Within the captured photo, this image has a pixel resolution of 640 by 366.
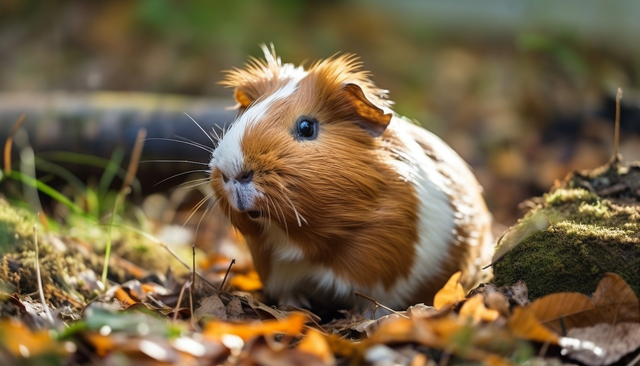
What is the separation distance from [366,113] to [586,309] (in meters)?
1.43

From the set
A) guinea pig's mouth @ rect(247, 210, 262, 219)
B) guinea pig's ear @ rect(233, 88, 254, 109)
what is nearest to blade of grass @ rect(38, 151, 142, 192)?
guinea pig's ear @ rect(233, 88, 254, 109)

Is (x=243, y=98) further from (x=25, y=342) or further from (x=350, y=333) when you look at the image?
(x=25, y=342)

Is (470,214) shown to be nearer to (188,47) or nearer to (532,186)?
(532,186)

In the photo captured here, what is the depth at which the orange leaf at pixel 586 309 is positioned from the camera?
2262mm

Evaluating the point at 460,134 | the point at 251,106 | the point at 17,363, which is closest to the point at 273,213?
the point at 251,106

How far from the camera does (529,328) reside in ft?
6.75

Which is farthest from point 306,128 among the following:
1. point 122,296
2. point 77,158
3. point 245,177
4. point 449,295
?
point 77,158

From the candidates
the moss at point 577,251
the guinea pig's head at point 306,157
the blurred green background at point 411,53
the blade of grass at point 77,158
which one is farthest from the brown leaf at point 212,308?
the blurred green background at point 411,53

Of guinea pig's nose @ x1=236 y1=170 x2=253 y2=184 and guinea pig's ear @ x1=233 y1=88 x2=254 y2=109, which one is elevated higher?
guinea pig's ear @ x1=233 y1=88 x2=254 y2=109

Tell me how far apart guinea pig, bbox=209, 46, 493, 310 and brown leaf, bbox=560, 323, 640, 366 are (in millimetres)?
1147

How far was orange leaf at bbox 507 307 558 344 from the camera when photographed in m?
2.05

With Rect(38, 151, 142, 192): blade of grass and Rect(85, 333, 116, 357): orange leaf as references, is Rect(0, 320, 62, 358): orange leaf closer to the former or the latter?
Rect(85, 333, 116, 357): orange leaf

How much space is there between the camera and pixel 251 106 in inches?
129

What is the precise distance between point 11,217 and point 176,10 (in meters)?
6.55
